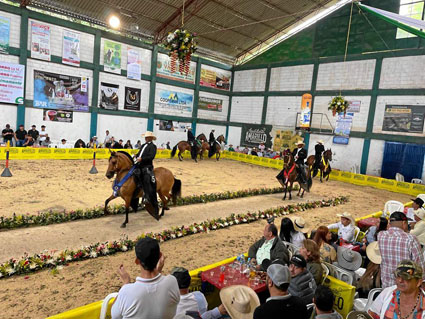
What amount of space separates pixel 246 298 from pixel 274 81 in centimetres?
2278

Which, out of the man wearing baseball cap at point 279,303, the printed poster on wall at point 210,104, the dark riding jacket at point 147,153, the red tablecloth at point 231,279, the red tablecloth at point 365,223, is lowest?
the red tablecloth at point 365,223

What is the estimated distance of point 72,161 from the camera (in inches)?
579

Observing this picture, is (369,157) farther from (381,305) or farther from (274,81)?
(381,305)

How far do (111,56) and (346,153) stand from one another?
17.1 m

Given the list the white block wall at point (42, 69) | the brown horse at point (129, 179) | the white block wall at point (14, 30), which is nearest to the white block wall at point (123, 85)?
the white block wall at point (42, 69)

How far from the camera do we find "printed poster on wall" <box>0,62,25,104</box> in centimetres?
1485

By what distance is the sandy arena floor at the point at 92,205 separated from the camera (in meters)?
3.85

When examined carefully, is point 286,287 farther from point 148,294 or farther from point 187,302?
point 148,294

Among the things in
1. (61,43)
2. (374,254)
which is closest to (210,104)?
(61,43)

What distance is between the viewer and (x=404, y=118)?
1717cm

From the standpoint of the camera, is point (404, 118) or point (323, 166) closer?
point (323, 166)

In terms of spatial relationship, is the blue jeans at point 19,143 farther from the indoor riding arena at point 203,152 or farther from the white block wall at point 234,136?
the white block wall at point 234,136

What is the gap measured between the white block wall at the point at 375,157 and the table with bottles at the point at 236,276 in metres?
17.7

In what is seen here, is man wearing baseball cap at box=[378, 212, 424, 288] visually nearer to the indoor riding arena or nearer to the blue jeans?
the indoor riding arena
